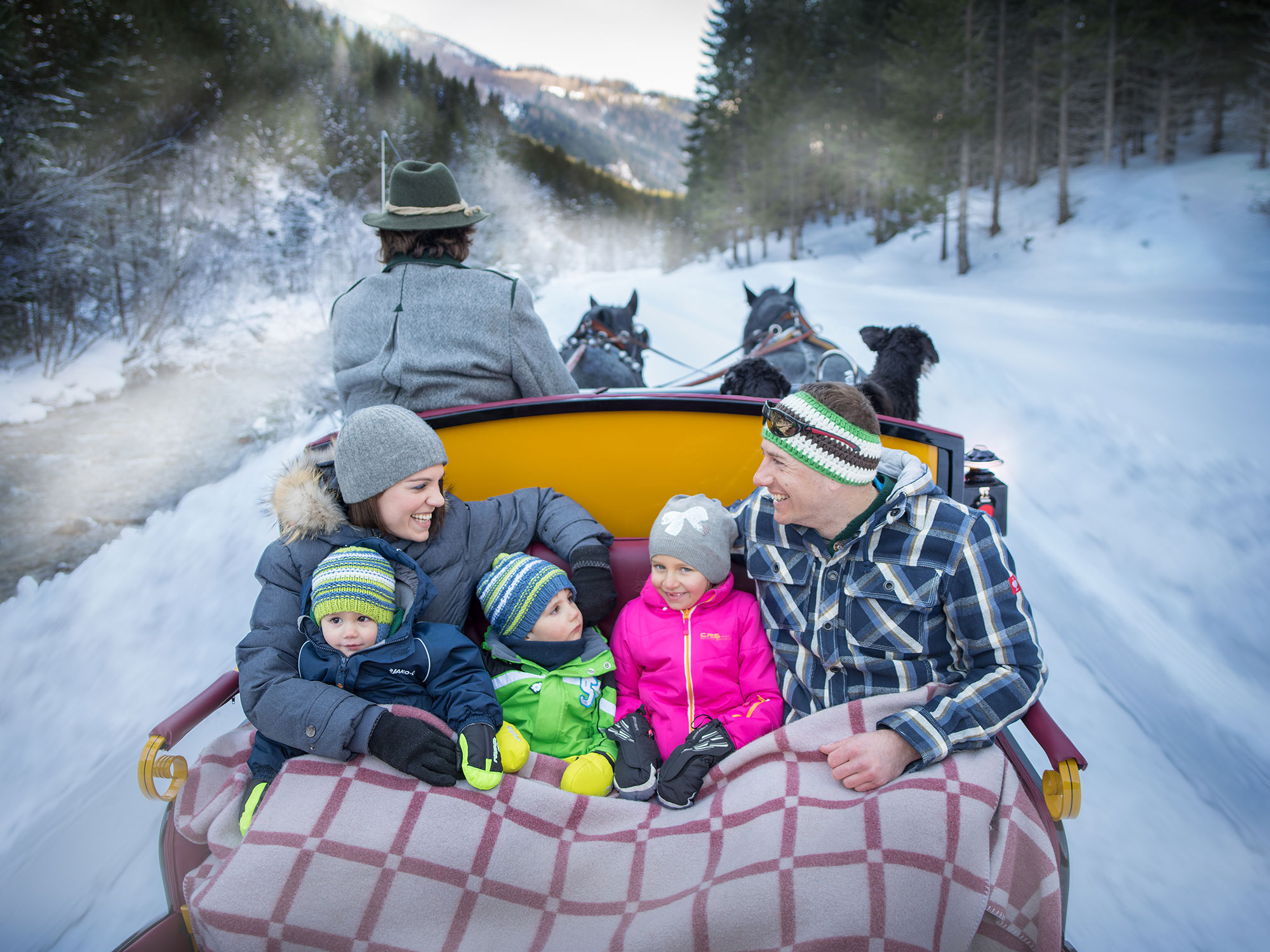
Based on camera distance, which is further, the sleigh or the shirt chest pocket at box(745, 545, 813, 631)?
the shirt chest pocket at box(745, 545, 813, 631)

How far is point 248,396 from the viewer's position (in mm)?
6293

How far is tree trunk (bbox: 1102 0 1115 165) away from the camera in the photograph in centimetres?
1026

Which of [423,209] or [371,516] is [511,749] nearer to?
[371,516]

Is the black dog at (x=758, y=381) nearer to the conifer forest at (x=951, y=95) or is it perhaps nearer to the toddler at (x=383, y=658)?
the toddler at (x=383, y=658)

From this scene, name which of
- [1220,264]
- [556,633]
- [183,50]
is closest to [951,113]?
[1220,264]

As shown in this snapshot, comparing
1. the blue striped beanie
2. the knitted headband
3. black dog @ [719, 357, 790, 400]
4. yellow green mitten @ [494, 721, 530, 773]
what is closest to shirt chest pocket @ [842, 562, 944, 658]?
the knitted headband

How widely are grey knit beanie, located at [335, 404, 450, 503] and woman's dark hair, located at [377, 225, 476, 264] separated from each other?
836mm

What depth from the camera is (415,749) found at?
60.7 inches

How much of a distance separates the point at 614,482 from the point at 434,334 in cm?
80

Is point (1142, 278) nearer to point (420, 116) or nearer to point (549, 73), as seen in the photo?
point (549, 73)

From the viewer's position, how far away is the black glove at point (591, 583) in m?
2.04

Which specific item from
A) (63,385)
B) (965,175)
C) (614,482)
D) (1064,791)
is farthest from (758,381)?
(965,175)

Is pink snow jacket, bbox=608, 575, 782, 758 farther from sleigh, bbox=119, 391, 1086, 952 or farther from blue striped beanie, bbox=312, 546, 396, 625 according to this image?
blue striped beanie, bbox=312, 546, 396, 625

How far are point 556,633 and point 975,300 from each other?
10.1 meters
